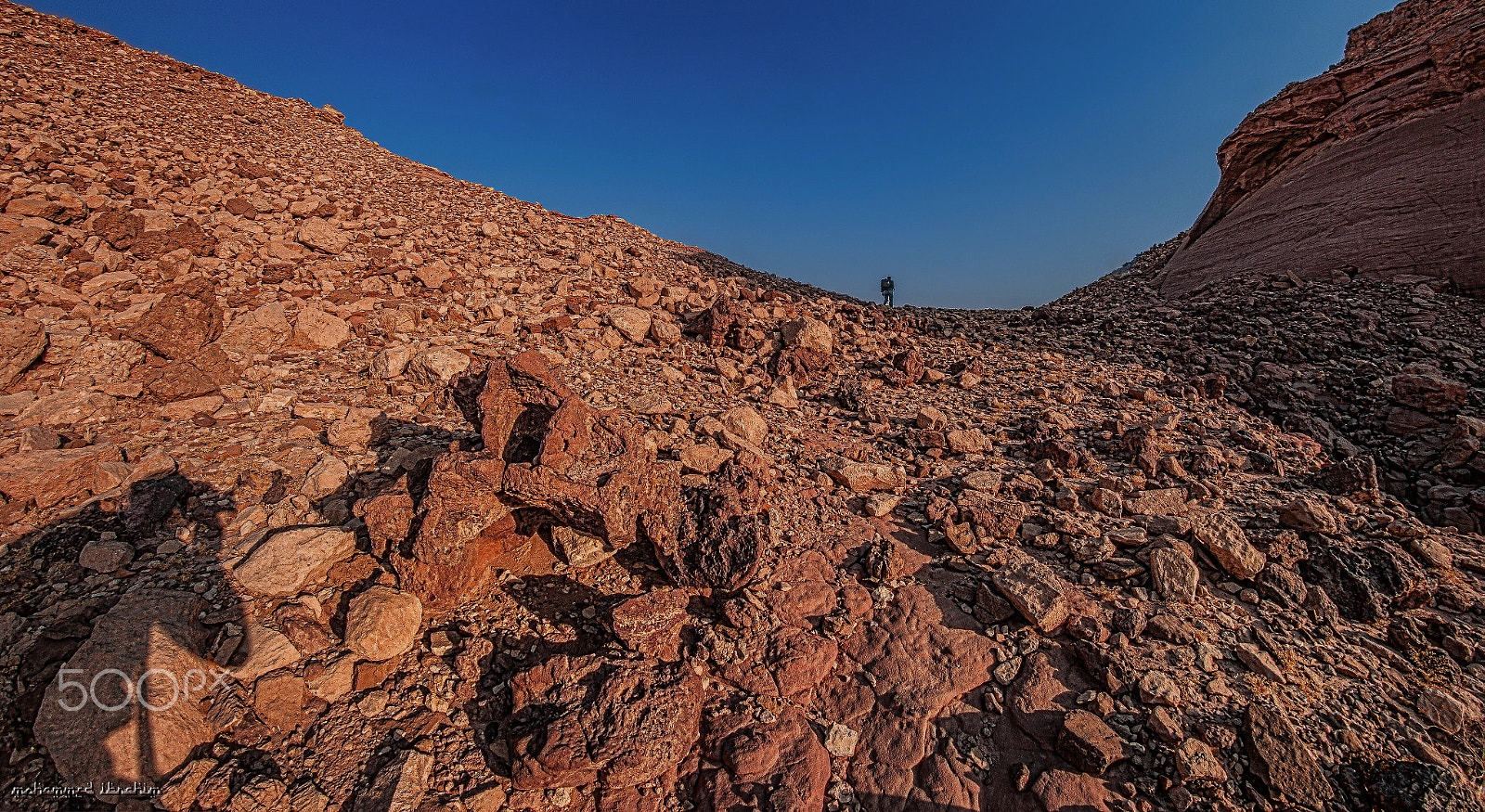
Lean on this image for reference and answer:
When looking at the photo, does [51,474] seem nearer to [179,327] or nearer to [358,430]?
[358,430]

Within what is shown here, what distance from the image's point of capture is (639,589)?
3451mm

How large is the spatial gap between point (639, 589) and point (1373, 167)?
54.8 feet

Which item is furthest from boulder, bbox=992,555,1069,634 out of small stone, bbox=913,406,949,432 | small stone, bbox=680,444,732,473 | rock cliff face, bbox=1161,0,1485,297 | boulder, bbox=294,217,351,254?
rock cliff face, bbox=1161,0,1485,297

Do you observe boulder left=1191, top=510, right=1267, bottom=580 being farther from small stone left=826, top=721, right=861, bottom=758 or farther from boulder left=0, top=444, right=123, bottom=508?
boulder left=0, top=444, right=123, bottom=508

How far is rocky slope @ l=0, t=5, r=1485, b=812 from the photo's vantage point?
249cm

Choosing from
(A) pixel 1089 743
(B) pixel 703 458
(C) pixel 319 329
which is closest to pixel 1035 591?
(A) pixel 1089 743

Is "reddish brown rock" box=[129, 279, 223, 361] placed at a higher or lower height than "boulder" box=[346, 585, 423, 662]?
higher

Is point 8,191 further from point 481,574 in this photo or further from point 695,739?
point 695,739

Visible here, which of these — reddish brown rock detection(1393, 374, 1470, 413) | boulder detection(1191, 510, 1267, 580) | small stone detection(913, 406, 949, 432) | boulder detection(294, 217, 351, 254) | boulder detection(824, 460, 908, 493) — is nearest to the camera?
boulder detection(1191, 510, 1267, 580)

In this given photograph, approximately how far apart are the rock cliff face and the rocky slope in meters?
6.45

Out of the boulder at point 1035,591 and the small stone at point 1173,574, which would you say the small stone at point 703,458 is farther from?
the small stone at point 1173,574

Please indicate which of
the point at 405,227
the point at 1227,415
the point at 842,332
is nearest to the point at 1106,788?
the point at 1227,415

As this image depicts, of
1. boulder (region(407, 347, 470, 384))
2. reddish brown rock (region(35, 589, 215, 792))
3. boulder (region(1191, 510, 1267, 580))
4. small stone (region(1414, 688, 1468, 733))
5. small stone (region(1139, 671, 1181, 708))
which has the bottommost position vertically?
small stone (region(1414, 688, 1468, 733))

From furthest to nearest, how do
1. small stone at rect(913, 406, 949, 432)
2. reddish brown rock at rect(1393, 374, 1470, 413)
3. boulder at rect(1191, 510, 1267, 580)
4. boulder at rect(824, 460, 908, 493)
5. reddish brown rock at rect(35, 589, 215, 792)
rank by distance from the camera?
small stone at rect(913, 406, 949, 432)
reddish brown rock at rect(1393, 374, 1470, 413)
boulder at rect(824, 460, 908, 493)
boulder at rect(1191, 510, 1267, 580)
reddish brown rock at rect(35, 589, 215, 792)
